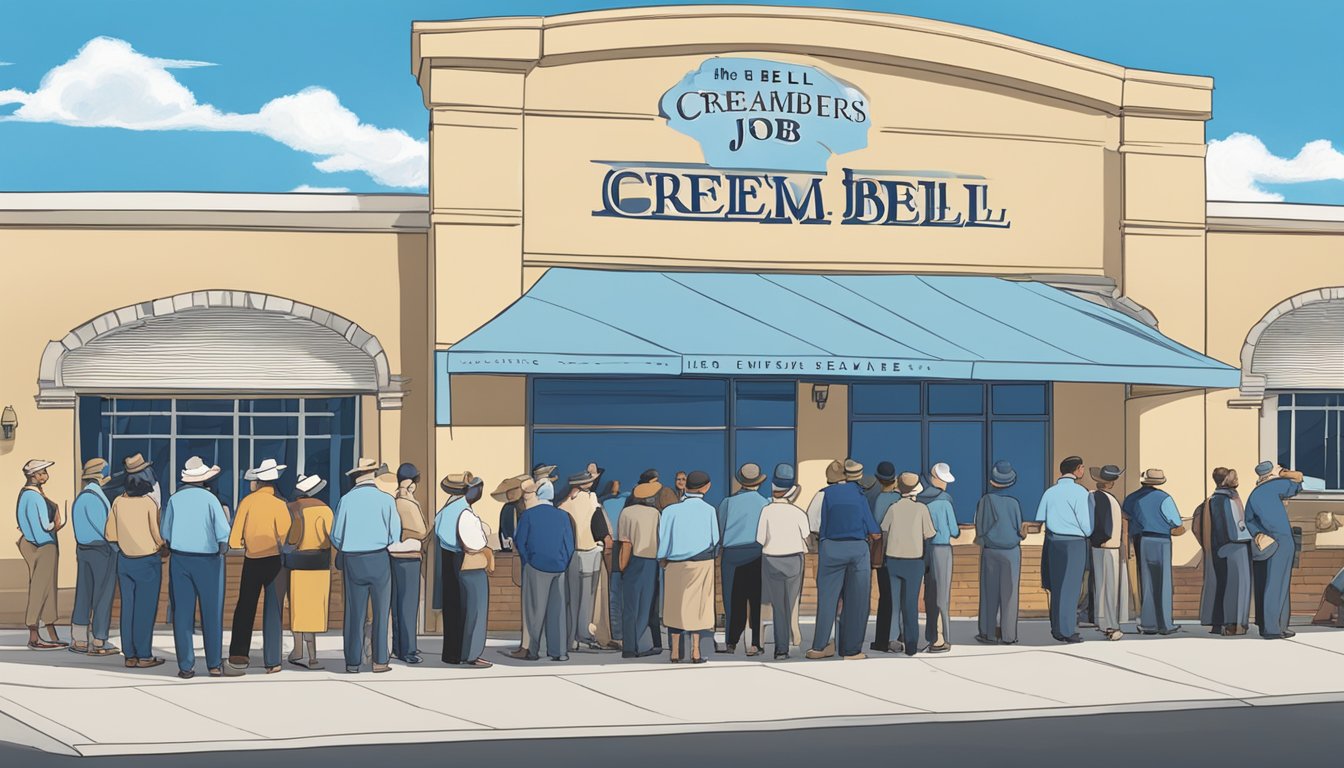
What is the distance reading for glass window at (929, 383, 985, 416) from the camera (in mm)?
18953

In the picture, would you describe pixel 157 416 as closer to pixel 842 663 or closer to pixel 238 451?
pixel 238 451

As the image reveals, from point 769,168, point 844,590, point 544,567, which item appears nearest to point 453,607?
point 544,567

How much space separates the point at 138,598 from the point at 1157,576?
30.6 feet

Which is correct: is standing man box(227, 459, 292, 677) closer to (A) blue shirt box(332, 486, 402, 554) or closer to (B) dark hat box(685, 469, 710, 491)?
(A) blue shirt box(332, 486, 402, 554)

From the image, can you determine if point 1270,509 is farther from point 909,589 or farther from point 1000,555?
point 909,589

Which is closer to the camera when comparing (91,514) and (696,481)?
(696,481)

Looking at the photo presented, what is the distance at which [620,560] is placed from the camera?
15.1 metres

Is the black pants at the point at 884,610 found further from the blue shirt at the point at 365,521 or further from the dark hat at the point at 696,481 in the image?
the blue shirt at the point at 365,521

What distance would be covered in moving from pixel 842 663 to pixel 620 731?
3825 millimetres

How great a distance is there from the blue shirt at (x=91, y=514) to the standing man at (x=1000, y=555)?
7.83m

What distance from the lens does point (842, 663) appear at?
14.6m

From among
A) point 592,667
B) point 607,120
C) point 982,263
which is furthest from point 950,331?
point 592,667

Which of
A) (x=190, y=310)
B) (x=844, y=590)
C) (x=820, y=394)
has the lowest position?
(x=844, y=590)

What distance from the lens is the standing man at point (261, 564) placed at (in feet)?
45.3
